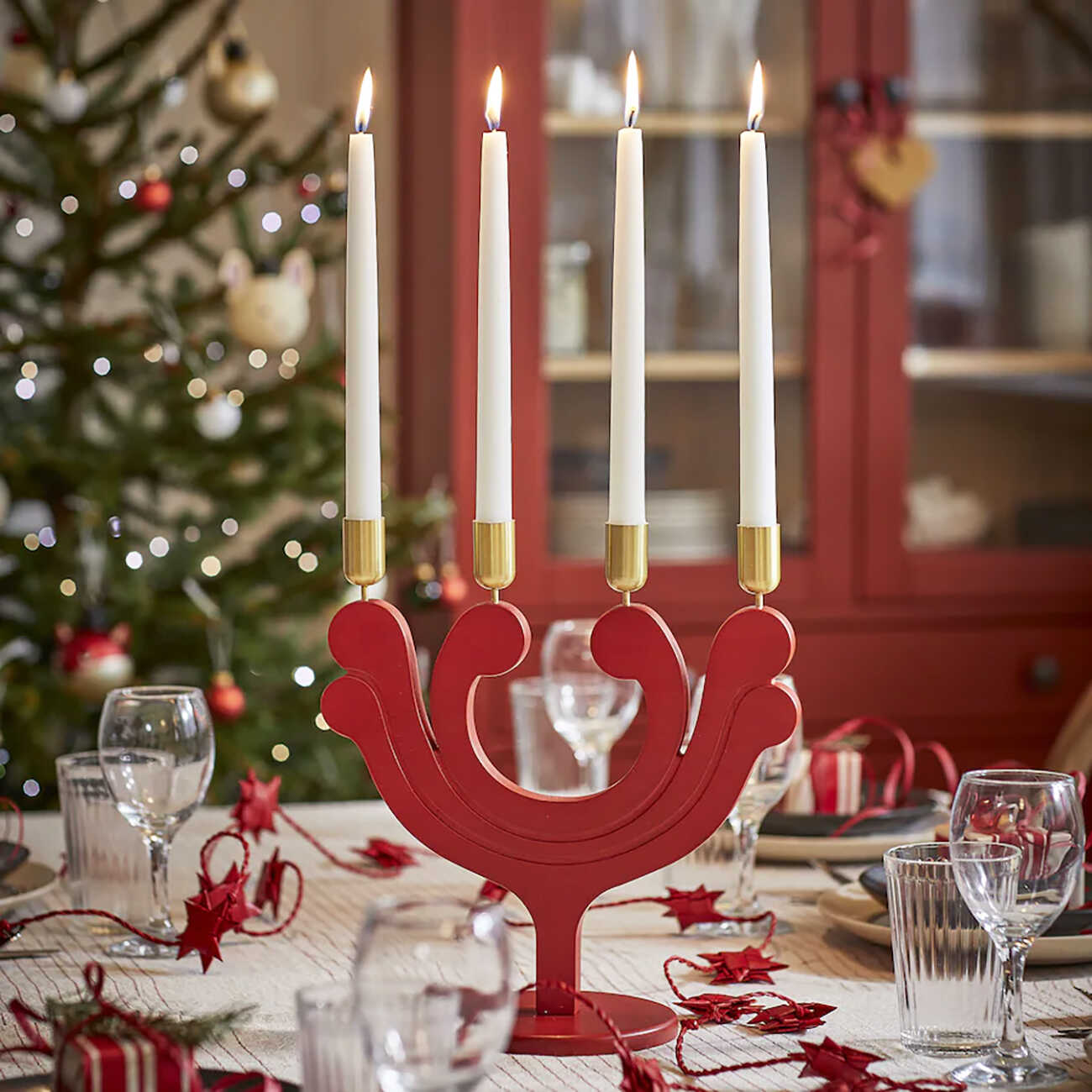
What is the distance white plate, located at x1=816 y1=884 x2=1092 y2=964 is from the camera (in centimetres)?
101

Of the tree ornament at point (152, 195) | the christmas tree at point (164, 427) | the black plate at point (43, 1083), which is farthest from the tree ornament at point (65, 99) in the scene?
the black plate at point (43, 1083)

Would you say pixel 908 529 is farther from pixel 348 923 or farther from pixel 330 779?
pixel 348 923

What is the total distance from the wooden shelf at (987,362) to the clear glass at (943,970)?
1.78 meters

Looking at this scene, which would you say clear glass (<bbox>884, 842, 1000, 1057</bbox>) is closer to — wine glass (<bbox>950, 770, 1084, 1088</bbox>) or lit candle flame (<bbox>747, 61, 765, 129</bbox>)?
wine glass (<bbox>950, 770, 1084, 1088</bbox>)

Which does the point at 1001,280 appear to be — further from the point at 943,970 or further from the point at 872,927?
the point at 943,970

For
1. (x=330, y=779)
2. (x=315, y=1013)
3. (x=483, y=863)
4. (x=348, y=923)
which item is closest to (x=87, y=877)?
(x=348, y=923)

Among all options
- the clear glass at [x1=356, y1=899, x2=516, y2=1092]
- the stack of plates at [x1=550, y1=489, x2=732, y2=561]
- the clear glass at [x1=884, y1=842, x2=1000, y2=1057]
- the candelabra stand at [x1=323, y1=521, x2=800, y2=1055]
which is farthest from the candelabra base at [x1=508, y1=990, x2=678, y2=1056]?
the stack of plates at [x1=550, y1=489, x2=732, y2=561]

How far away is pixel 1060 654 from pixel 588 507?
76 centimetres

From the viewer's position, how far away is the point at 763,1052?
87 cm

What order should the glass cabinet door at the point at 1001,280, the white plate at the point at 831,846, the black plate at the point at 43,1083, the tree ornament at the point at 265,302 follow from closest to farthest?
the black plate at the point at 43,1083, the white plate at the point at 831,846, the tree ornament at the point at 265,302, the glass cabinet door at the point at 1001,280

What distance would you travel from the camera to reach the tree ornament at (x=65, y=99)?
236 centimetres

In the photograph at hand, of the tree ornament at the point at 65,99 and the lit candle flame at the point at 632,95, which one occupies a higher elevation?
the tree ornament at the point at 65,99

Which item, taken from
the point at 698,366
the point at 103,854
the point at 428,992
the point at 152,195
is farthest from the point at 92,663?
the point at 428,992

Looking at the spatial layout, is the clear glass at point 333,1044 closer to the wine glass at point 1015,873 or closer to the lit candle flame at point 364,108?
the wine glass at point 1015,873
